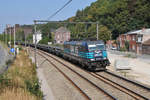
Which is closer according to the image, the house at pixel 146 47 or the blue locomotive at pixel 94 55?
the blue locomotive at pixel 94 55

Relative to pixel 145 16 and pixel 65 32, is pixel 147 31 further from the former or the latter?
pixel 65 32

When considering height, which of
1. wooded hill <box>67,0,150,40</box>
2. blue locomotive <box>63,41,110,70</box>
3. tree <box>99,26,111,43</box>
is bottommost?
blue locomotive <box>63,41,110,70</box>

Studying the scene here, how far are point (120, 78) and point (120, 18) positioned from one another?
226 feet

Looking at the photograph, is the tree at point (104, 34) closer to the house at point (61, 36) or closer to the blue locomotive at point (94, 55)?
the house at point (61, 36)

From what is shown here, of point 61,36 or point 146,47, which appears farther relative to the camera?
point 61,36

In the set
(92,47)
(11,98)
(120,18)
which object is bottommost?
(11,98)

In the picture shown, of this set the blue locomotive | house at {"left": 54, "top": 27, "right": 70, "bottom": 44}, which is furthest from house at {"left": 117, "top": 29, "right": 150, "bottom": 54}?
the blue locomotive

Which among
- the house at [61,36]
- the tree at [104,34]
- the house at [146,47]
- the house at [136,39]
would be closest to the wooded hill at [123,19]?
the tree at [104,34]

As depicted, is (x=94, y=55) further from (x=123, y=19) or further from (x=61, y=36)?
(x=61, y=36)

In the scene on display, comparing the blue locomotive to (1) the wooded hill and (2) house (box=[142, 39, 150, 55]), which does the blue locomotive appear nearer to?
(2) house (box=[142, 39, 150, 55])

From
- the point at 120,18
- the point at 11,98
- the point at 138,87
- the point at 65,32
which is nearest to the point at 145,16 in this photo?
the point at 120,18

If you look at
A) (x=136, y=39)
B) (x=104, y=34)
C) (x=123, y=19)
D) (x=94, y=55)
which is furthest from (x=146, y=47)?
(x=123, y=19)

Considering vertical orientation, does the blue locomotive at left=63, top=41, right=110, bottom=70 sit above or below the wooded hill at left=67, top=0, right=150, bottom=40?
below

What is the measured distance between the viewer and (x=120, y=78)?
52.6ft
